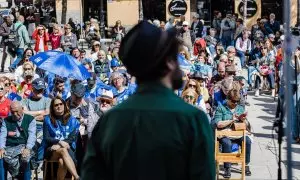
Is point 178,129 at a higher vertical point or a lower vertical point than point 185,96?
higher

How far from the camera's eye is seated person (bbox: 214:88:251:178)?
9898 mm

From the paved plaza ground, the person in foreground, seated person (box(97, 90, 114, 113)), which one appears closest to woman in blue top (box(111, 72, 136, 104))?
seated person (box(97, 90, 114, 113))

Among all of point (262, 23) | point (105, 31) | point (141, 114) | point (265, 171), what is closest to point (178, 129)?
point (141, 114)

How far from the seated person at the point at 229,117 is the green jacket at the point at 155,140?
22.2ft

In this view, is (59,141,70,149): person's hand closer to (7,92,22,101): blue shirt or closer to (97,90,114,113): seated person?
(97,90,114,113): seated person

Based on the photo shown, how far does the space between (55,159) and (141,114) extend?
19.6 ft

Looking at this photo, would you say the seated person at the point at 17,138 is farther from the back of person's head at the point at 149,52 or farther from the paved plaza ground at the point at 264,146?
the back of person's head at the point at 149,52

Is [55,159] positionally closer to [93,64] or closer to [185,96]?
[185,96]

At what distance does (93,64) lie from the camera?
15578 mm

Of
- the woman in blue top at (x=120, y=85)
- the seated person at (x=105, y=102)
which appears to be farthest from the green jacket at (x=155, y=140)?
the woman in blue top at (x=120, y=85)

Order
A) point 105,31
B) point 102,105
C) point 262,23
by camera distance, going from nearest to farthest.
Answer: point 102,105 → point 262,23 → point 105,31

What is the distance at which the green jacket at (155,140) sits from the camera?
10.1ft

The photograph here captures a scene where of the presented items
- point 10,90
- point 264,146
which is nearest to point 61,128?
point 10,90

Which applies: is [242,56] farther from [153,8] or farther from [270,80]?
[153,8]
